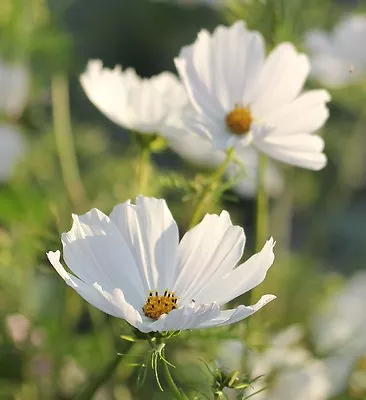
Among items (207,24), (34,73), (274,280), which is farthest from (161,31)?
(274,280)

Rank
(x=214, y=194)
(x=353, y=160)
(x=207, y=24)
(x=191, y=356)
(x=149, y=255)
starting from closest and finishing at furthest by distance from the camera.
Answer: (x=149, y=255) → (x=214, y=194) → (x=191, y=356) → (x=353, y=160) → (x=207, y=24)

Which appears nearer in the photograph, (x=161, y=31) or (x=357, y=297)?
(x=357, y=297)

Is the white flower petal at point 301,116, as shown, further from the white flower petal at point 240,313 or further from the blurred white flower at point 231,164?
the blurred white flower at point 231,164

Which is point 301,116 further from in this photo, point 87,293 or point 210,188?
point 87,293

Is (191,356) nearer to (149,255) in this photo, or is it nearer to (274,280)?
(274,280)

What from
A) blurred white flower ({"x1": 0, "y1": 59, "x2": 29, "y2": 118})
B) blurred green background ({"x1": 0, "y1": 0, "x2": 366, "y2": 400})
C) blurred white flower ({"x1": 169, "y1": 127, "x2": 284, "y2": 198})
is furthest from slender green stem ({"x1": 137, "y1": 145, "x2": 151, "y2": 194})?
blurred white flower ({"x1": 0, "y1": 59, "x2": 29, "y2": 118})

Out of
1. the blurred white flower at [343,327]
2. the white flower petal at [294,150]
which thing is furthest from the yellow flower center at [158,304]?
the blurred white flower at [343,327]
